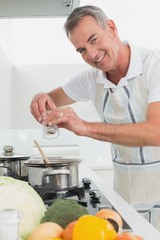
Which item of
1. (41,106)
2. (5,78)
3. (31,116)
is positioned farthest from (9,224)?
(31,116)

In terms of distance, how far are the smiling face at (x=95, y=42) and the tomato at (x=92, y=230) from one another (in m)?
0.93

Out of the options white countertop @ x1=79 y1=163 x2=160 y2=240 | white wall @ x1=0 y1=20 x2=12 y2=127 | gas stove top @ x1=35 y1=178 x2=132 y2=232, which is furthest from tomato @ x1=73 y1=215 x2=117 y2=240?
white wall @ x1=0 y1=20 x2=12 y2=127

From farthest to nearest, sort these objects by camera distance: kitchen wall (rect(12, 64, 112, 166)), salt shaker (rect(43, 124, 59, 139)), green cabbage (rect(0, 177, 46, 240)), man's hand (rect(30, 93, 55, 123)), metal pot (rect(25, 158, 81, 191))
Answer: kitchen wall (rect(12, 64, 112, 166)) → man's hand (rect(30, 93, 55, 123)) → salt shaker (rect(43, 124, 59, 139)) → metal pot (rect(25, 158, 81, 191)) → green cabbage (rect(0, 177, 46, 240))

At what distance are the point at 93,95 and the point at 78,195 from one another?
65 centimetres

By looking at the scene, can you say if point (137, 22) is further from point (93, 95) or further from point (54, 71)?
point (93, 95)

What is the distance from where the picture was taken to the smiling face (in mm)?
1429

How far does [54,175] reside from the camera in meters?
1.21

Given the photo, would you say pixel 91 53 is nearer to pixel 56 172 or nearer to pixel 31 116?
pixel 56 172

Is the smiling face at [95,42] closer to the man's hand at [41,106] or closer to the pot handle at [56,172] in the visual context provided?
the man's hand at [41,106]

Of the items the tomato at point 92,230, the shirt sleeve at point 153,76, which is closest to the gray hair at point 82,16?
the shirt sleeve at point 153,76

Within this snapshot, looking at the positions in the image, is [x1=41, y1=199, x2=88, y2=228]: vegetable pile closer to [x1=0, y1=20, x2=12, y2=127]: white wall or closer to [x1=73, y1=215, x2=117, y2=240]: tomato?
[x1=73, y1=215, x2=117, y2=240]: tomato

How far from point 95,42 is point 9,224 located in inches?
40.2

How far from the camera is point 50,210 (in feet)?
2.51

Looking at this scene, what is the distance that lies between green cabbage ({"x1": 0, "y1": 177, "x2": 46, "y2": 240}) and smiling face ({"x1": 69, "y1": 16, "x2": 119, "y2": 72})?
2.51 ft
